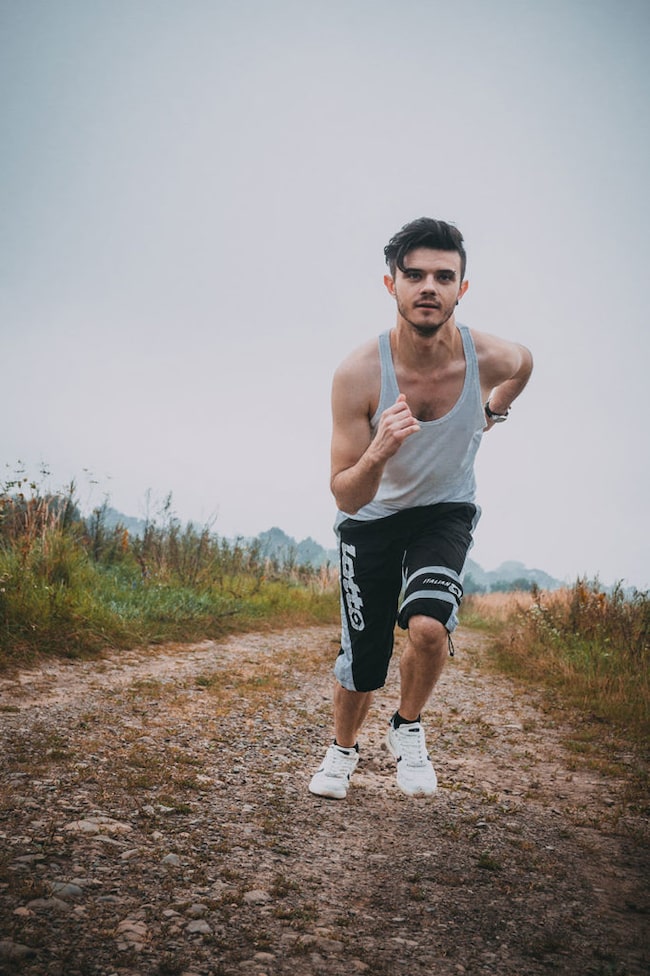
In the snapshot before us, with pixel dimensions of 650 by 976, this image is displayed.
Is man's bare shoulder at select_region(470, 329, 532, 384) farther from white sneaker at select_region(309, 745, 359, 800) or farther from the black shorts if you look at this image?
white sneaker at select_region(309, 745, 359, 800)

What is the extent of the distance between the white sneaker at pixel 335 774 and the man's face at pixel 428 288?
6.87 ft

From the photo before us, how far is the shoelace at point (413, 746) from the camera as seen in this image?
2.93 m

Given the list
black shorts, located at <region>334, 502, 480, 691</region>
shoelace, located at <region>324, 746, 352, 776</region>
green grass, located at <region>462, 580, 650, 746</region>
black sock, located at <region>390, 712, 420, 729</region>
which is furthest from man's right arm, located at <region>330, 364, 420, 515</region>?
green grass, located at <region>462, 580, 650, 746</region>

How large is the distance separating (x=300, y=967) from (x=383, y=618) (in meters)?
1.63

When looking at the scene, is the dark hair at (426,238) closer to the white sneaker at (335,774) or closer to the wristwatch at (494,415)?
the wristwatch at (494,415)

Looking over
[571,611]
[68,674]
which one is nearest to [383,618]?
[68,674]

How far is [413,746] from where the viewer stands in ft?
9.73

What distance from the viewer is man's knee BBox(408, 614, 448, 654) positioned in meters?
2.80

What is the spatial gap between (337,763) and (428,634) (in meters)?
0.86

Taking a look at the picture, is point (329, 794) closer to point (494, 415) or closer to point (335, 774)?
point (335, 774)

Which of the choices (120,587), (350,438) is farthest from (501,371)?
(120,587)

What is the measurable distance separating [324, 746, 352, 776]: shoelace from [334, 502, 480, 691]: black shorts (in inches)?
13.6

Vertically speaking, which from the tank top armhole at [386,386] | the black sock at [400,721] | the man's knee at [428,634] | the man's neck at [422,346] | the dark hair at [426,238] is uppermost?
the dark hair at [426,238]

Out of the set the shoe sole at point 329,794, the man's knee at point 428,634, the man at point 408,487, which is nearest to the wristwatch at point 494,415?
the man at point 408,487
